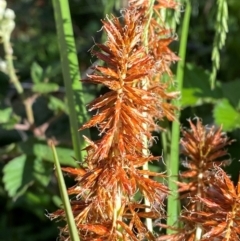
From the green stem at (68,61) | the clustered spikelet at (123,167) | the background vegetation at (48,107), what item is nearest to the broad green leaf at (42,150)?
the background vegetation at (48,107)

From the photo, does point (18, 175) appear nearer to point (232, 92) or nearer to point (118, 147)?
point (232, 92)

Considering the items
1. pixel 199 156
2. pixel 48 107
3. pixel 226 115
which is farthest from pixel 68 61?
pixel 48 107

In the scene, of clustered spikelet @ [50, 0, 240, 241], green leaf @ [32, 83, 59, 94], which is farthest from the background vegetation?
clustered spikelet @ [50, 0, 240, 241]

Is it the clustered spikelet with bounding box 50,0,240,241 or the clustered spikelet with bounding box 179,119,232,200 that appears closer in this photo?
the clustered spikelet with bounding box 50,0,240,241

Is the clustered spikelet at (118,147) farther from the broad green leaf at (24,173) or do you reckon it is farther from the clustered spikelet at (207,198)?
the broad green leaf at (24,173)

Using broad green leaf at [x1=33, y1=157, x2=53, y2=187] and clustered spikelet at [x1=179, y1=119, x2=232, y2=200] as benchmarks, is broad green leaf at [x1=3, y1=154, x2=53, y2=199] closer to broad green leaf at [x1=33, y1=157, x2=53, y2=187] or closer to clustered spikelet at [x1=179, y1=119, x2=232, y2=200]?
broad green leaf at [x1=33, y1=157, x2=53, y2=187]

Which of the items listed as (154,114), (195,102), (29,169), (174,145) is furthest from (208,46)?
(154,114)
